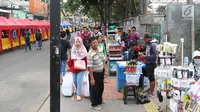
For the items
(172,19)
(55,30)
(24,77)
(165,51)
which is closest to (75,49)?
(165,51)

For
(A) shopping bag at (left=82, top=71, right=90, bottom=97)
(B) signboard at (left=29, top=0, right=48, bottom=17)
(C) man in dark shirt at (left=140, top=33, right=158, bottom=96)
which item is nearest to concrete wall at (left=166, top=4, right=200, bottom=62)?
(C) man in dark shirt at (left=140, top=33, right=158, bottom=96)

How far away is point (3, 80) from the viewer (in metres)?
12.2

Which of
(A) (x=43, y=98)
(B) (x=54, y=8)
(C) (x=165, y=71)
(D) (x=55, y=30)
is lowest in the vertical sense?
(A) (x=43, y=98)

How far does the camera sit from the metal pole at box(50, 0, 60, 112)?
531 cm

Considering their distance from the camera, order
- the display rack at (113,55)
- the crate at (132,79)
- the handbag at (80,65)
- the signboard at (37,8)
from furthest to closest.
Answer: the signboard at (37,8)
the display rack at (113,55)
the handbag at (80,65)
the crate at (132,79)

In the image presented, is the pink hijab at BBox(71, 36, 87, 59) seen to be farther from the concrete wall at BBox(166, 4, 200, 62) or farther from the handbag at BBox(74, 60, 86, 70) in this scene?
the concrete wall at BBox(166, 4, 200, 62)

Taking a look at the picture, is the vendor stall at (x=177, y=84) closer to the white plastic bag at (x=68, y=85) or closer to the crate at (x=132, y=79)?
the crate at (x=132, y=79)

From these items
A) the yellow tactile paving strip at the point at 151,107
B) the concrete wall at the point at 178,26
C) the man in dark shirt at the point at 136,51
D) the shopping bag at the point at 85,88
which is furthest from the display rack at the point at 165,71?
the concrete wall at the point at 178,26

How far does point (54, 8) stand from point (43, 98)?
4465mm

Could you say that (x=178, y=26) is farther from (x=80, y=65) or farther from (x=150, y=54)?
(x=80, y=65)

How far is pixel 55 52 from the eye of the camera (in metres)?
5.38

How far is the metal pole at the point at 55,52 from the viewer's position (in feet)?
17.4

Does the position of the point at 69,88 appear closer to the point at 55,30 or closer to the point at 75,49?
the point at 75,49

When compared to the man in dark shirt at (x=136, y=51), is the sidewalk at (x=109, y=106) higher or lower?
lower
